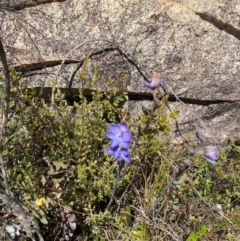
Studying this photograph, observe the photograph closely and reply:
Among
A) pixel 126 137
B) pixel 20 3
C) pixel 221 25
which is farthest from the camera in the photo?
pixel 221 25

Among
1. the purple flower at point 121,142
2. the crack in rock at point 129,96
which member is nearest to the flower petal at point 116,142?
the purple flower at point 121,142

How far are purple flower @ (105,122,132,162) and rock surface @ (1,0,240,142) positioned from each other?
868 mm

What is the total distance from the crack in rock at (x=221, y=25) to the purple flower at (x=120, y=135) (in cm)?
112

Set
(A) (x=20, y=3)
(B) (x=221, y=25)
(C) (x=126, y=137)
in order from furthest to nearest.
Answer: (B) (x=221, y=25) → (A) (x=20, y=3) → (C) (x=126, y=137)

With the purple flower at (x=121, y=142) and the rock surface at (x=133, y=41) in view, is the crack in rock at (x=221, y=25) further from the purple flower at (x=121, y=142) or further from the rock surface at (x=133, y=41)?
the purple flower at (x=121, y=142)

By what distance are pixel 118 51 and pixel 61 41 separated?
31 centimetres

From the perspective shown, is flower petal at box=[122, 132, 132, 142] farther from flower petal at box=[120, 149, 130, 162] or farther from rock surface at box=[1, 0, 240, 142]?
rock surface at box=[1, 0, 240, 142]

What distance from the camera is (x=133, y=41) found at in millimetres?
2570

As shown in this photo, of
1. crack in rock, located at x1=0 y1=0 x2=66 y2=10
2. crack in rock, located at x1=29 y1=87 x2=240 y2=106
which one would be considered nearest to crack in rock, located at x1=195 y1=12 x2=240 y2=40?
crack in rock, located at x1=29 y1=87 x2=240 y2=106

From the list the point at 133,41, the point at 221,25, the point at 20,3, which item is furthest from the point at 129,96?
the point at 20,3

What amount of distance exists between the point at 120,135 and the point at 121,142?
0.03 meters

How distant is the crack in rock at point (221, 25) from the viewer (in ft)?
8.61

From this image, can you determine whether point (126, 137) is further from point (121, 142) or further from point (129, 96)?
point (129, 96)

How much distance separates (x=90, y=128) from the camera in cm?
237
